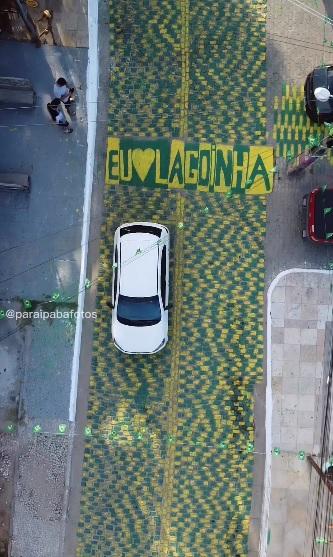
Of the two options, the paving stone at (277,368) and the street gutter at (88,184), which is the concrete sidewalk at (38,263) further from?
the paving stone at (277,368)

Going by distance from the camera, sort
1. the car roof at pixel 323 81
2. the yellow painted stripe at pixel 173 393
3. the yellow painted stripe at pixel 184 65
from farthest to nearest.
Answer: the yellow painted stripe at pixel 184 65 → the yellow painted stripe at pixel 173 393 → the car roof at pixel 323 81

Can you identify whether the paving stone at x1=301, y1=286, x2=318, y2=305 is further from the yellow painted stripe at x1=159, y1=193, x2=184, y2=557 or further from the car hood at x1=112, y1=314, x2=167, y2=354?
the car hood at x1=112, y1=314, x2=167, y2=354

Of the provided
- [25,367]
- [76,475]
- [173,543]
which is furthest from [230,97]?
[173,543]

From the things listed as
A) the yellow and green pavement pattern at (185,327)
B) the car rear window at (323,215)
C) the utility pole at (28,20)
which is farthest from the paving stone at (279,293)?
the utility pole at (28,20)

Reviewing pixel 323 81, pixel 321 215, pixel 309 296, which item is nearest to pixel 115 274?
pixel 309 296

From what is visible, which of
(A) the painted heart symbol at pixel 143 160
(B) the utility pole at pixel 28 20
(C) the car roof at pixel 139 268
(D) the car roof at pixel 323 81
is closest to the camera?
(C) the car roof at pixel 139 268

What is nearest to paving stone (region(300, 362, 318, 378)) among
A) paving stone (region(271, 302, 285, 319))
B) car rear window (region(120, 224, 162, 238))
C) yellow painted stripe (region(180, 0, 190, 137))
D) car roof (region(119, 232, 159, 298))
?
paving stone (region(271, 302, 285, 319))

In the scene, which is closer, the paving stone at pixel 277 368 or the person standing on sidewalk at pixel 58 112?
the person standing on sidewalk at pixel 58 112
